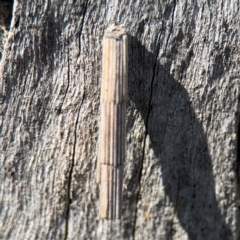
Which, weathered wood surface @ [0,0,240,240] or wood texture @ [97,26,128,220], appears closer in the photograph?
wood texture @ [97,26,128,220]

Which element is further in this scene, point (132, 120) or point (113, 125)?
point (132, 120)

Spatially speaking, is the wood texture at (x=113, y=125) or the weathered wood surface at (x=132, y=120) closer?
the wood texture at (x=113, y=125)

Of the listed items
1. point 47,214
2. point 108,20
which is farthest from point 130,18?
point 47,214
